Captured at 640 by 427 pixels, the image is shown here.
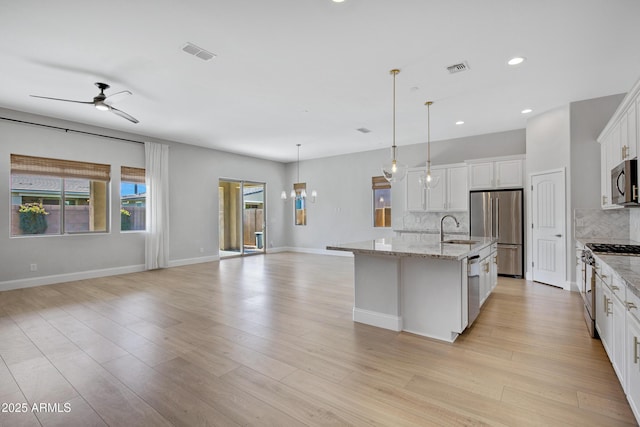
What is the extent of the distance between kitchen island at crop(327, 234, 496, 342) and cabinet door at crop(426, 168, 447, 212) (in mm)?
3400

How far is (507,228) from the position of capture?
587 cm

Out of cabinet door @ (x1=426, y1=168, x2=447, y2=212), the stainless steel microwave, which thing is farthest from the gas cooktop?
cabinet door @ (x1=426, y1=168, x2=447, y2=212)

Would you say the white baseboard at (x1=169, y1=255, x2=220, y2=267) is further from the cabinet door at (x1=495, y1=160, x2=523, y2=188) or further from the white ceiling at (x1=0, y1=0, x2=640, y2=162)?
the cabinet door at (x1=495, y1=160, x2=523, y2=188)

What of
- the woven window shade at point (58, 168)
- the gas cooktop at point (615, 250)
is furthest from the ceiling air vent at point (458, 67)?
the woven window shade at point (58, 168)

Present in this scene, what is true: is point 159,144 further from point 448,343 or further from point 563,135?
point 563,135

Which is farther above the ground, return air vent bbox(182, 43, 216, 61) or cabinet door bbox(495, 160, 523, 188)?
return air vent bbox(182, 43, 216, 61)

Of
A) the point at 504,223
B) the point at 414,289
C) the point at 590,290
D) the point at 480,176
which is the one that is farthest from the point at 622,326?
the point at 480,176

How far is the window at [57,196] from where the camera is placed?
17.3ft

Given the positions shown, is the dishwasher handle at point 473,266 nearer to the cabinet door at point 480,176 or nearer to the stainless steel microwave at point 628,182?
the stainless steel microwave at point 628,182

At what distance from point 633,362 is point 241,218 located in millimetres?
8374

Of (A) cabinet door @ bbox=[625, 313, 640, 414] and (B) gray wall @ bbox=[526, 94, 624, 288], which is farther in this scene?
(B) gray wall @ bbox=[526, 94, 624, 288]

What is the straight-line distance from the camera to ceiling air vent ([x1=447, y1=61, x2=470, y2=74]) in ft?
11.8

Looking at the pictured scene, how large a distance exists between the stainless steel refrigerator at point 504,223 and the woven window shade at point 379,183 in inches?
100

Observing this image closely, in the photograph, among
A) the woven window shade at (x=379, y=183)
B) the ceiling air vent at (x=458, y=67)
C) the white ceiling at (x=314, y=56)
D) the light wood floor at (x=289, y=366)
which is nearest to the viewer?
the light wood floor at (x=289, y=366)
